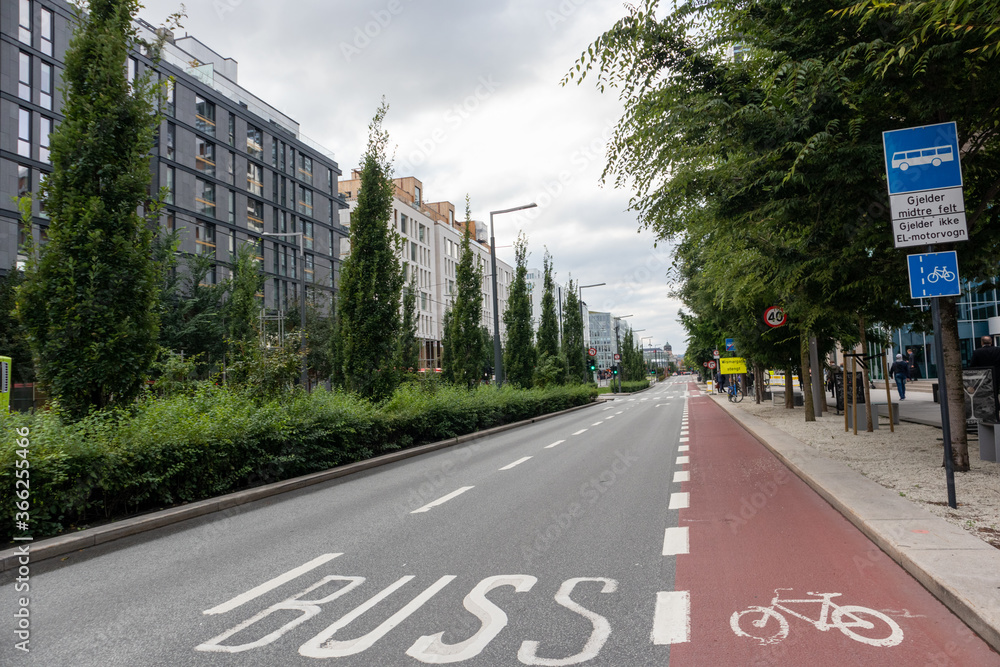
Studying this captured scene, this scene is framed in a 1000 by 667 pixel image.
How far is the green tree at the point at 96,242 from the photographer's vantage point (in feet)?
26.8

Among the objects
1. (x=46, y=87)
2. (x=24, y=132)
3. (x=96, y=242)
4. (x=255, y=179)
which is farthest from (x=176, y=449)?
(x=255, y=179)

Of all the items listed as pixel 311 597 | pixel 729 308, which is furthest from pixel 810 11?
pixel 729 308

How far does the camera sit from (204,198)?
1762 inches

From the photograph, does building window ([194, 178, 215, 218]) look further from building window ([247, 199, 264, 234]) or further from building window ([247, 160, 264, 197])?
building window ([247, 160, 264, 197])

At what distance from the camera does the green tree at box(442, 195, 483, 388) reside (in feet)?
83.1

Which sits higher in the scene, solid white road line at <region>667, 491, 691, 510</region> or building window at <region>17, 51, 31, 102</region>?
building window at <region>17, 51, 31, 102</region>

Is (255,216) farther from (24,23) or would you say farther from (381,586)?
(381,586)

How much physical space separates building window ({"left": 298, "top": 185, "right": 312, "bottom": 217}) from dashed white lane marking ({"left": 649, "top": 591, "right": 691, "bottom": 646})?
56268 millimetres

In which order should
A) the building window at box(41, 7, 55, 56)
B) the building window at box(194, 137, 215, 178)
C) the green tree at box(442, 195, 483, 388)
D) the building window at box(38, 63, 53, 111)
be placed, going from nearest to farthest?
the green tree at box(442, 195, 483, 388) < the building window at box(38, 63, 53, 111) < the building window at box(41, 7, 55, 56) < the building window at box(194, 137, 215, 178)

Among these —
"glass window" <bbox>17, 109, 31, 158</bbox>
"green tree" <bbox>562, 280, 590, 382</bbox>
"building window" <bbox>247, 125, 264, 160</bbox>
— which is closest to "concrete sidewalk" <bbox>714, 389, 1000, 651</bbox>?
"green tree" <bbox>562, 280, 590, 382</bbox>

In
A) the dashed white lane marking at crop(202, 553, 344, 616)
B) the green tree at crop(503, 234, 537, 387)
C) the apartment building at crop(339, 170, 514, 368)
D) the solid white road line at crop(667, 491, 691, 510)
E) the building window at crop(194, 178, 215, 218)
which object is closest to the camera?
the dashed white lane marking at crop(202, 553, 344, 616)

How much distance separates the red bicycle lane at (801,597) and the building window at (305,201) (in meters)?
54.3

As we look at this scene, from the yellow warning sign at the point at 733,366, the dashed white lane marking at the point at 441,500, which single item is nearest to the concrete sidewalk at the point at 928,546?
the dashed white lane marking at the point at 441,500

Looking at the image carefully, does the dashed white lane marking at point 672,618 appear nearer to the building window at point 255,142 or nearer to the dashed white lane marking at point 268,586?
the dashed white lane marking at point 268,586
